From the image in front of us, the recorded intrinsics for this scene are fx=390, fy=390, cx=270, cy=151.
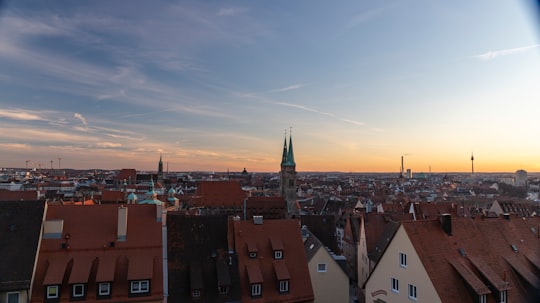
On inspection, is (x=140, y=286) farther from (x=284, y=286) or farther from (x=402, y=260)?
(x=402, y=260)

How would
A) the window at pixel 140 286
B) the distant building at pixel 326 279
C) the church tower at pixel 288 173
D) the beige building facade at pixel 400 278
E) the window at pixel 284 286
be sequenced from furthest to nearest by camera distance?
1. the church tower at pixel 288 173
2. the distant building at pixel 326 279
3. the window at pixel 284 286
4. the window at pixel 140 286
5. the beige building facade at pixel 400 278

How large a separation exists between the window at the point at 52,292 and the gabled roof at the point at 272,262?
32.6ft

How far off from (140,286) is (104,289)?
1.83m

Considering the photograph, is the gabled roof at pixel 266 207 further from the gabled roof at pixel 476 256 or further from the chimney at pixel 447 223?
the chimney at pixel 447 223

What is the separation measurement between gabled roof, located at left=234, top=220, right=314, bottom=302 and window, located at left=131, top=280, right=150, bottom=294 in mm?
5511

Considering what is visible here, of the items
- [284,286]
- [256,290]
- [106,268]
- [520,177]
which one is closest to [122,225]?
[106,268]

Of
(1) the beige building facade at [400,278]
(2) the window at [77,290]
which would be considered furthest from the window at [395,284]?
(2) the window at [77,290]

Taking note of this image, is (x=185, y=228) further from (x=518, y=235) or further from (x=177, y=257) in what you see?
(x=518, y=235)

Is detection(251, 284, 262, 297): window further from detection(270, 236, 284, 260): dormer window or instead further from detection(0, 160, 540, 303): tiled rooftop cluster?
detection(270, 236, 284, 260): dormer window

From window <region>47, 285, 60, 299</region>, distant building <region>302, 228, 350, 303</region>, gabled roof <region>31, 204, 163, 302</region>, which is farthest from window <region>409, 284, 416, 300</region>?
window <region>47, 285, 60, 299</region>

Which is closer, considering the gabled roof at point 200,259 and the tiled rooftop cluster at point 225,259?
the tiled rooftop cluster at point 225,259

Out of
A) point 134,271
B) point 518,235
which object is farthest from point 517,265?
point 134,271

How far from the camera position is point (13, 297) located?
765 inches

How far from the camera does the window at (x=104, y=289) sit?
20756 mm
